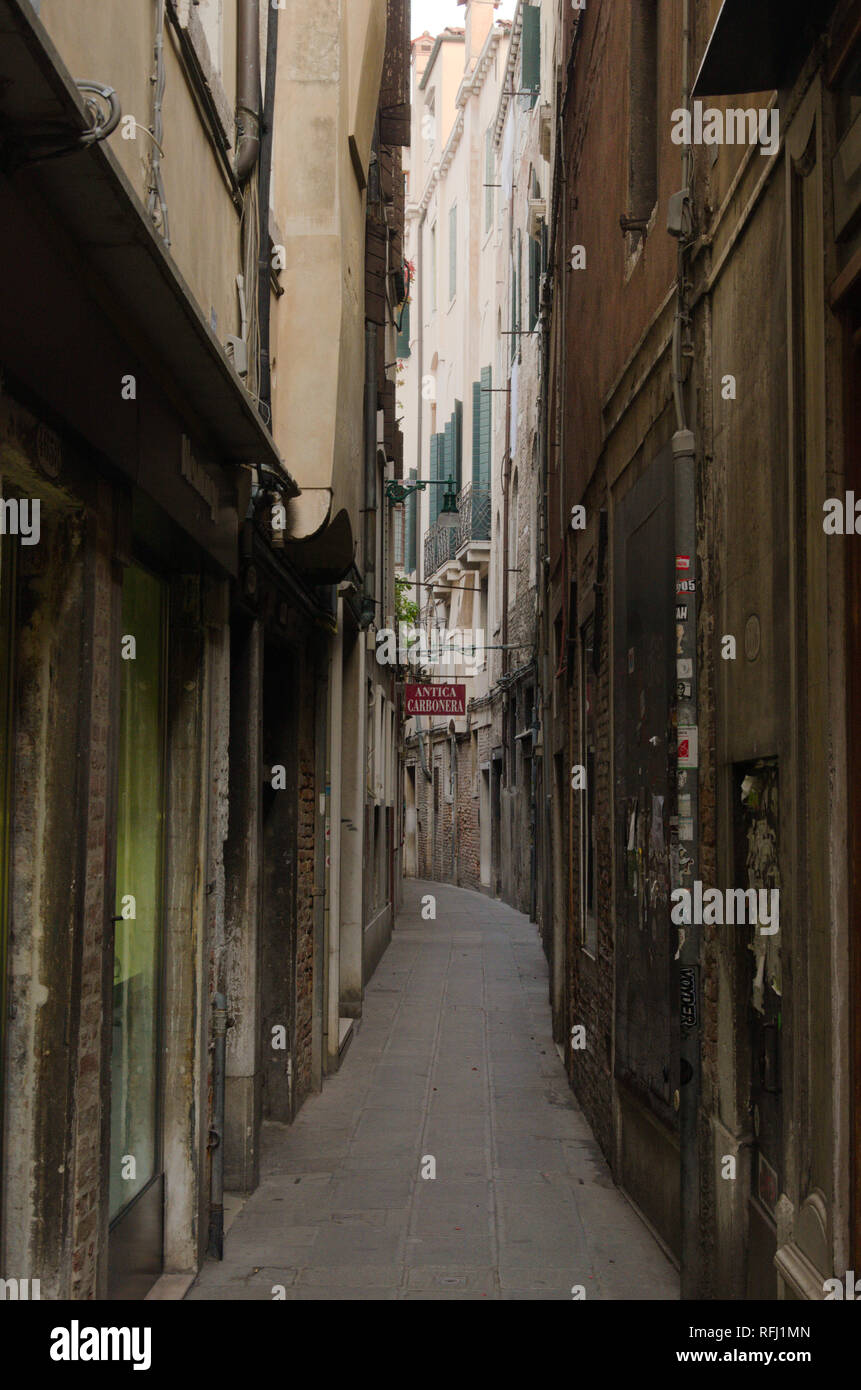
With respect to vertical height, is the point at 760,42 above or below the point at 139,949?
above

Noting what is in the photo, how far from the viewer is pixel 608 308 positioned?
361 inches

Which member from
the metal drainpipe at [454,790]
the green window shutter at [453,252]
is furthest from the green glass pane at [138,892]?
the green window shutter at [453,252]

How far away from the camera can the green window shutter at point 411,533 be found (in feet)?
133

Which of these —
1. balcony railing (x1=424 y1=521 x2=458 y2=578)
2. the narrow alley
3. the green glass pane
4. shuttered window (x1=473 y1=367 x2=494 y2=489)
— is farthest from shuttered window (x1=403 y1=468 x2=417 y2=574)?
the green glass pane

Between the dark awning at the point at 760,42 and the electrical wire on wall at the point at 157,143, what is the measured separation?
189cm

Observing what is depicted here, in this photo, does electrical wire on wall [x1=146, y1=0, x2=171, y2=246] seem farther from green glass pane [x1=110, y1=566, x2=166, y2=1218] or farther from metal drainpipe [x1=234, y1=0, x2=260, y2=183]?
metal drainpipe [x1=234, y1=0, x2=260, y2=183]

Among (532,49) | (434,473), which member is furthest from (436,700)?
(434,473)

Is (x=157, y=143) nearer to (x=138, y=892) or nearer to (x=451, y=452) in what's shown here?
(x=138, y=892)

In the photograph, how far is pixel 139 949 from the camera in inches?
233

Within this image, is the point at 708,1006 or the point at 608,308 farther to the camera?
the point at 608,308

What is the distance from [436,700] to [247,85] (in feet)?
46.5
